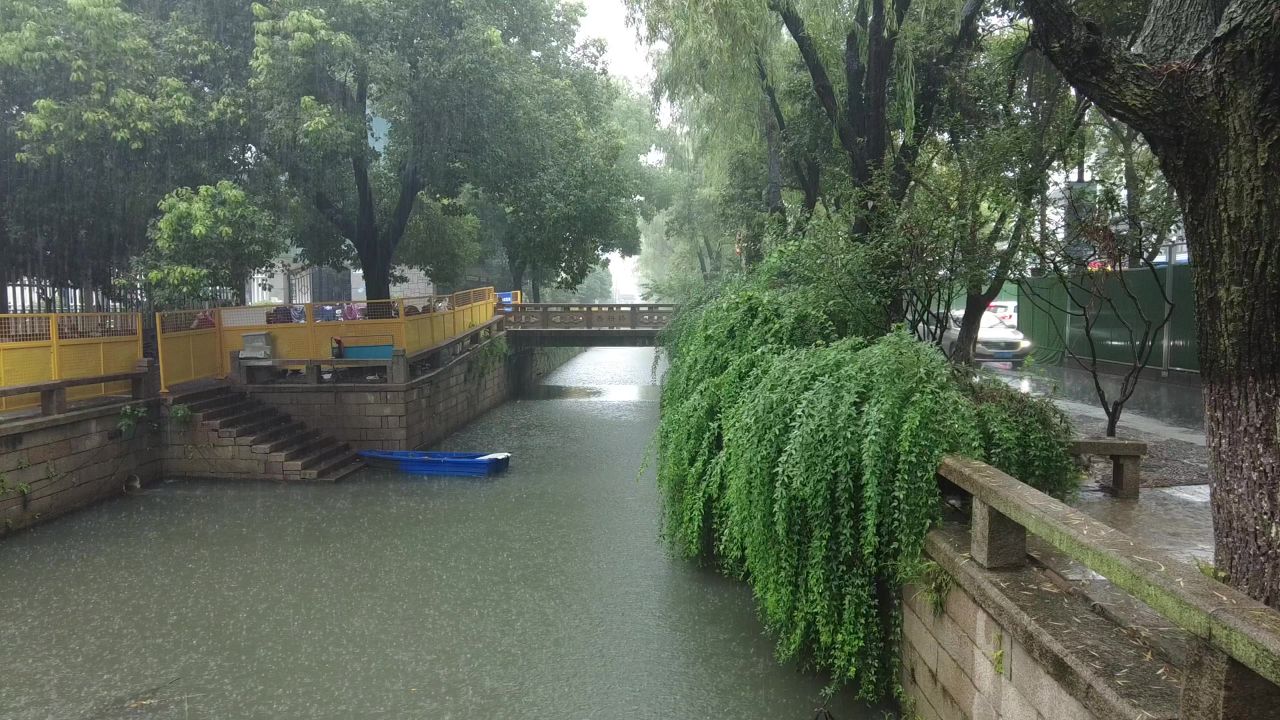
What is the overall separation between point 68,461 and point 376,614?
18.4 feet

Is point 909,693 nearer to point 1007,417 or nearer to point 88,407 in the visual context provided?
point 1007,417

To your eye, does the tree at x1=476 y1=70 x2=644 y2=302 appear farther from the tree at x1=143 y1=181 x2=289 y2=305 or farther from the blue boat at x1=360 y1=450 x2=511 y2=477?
the blue boat at x1=360 y1=450 x2=511 y2=477

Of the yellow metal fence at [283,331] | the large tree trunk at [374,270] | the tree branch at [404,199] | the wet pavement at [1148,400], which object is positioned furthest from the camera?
the large tree trunk at [374,270]

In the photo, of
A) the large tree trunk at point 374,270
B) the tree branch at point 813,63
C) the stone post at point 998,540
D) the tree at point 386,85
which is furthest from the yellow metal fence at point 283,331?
the stone post at point 998,540

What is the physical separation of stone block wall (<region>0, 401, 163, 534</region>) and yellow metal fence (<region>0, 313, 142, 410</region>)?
0.52 m

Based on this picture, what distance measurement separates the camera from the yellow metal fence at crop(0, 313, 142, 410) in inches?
376

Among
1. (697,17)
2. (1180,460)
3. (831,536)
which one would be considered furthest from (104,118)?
(1180,460)

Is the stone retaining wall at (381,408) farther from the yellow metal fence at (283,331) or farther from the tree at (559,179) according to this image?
the tree at (559,179)

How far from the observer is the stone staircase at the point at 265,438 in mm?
12031

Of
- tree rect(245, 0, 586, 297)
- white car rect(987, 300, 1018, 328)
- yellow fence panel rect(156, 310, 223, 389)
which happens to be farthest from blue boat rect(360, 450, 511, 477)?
white car rect(987, 300, 1018, 328)

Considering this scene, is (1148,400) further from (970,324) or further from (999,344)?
(999,344)

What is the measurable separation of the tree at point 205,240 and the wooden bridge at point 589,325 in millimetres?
9890

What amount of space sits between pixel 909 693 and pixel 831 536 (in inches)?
39.1

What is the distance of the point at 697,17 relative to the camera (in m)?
9.61
